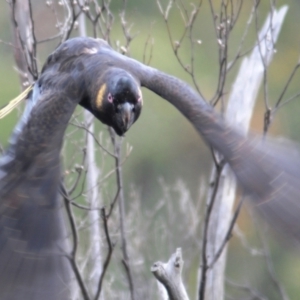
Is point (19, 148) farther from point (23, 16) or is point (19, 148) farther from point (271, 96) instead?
point (271, 96)

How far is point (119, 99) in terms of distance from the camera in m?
4.79

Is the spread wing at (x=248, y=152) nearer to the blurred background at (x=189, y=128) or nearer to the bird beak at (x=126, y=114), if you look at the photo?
the bird beak at (x=126, y=114)

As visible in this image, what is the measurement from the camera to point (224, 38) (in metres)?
4.94

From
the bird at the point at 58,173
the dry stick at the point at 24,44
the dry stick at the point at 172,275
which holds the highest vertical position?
the dry stick at the point at 24,44

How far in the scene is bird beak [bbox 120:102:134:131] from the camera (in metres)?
4.74

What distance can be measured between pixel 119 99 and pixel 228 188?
4.88 feet

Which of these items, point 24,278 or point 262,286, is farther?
point 262,286

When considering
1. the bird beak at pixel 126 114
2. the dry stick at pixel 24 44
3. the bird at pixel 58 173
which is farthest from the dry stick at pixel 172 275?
the dry stick at pixel 24 44

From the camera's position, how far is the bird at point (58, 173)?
4430 millimetres

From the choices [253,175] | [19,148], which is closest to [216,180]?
[253,175]

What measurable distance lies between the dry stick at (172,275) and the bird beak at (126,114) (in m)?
0.79

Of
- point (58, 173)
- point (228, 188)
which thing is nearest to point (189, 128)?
point (228, 188)

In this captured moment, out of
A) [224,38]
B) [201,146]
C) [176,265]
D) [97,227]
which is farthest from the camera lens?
[201,146]

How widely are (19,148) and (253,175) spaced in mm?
1287
